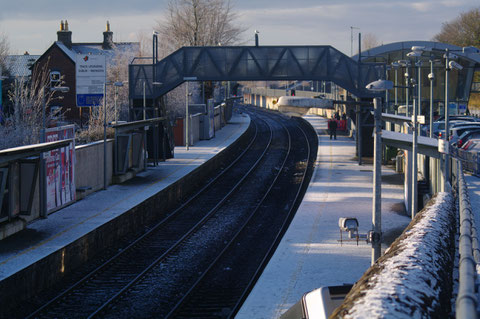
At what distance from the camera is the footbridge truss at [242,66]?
3512cm

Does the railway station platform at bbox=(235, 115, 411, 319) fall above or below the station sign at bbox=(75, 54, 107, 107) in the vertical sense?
below

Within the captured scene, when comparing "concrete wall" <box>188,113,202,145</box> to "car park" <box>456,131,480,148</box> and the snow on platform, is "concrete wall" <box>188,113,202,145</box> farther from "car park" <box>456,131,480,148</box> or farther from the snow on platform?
"car park" <box>456,131,480,148</box>

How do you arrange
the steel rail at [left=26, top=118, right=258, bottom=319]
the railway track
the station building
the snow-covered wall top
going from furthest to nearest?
1. the station building
2. the railway track
3. the steel rail at [left=26, top=118, right=258, bottom=319]
4. the snow-covered wall top

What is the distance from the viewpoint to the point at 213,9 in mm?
64938

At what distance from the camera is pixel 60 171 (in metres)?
21.0

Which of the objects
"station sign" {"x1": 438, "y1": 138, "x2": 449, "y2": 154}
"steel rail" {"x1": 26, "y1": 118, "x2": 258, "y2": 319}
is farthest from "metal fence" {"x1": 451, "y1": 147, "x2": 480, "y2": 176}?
"steel rail" {"x1": 26, "y1": 118, "x2": 258, "y2": 319}

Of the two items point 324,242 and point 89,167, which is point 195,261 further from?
point 89,167

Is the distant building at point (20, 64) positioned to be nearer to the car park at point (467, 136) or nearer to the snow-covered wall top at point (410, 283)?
the car park at point (467, 136)

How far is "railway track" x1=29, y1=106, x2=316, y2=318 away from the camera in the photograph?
14.3 m

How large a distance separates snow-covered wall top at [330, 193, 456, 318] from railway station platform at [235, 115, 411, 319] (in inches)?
227

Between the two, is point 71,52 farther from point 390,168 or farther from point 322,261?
point 322,261

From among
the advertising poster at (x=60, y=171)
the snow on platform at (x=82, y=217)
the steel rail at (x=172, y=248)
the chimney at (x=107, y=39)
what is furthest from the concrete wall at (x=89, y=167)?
the chimney at (x=107, y=39)

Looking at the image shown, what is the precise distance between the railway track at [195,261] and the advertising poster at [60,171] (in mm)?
3147

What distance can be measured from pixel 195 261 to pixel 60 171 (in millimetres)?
6054
